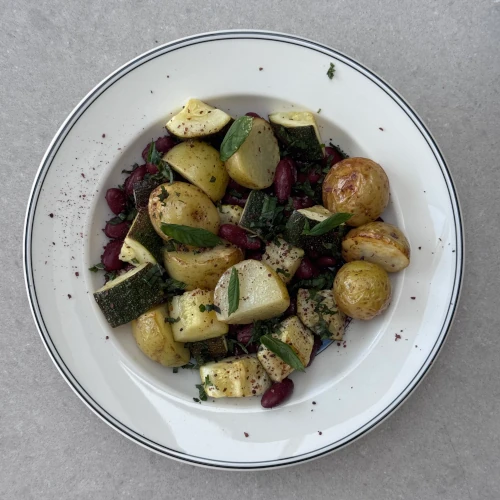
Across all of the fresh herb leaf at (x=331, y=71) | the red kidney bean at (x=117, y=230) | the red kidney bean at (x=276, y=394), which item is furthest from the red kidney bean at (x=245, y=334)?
the fresh herb leaf at (x=331, y=71)

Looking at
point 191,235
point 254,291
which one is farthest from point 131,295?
point 254,291

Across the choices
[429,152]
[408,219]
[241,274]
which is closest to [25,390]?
[241,274]

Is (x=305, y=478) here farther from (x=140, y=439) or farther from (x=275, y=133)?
(x=275, y=133)

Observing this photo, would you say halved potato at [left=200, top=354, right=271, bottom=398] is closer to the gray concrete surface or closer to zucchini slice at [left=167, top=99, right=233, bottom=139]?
the gray concrete surface

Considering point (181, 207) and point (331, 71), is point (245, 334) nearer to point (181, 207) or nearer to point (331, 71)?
point (181, 207)

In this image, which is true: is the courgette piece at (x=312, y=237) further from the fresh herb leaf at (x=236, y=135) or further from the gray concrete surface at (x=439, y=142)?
the gray concrete surface at (x=439, y=142)
